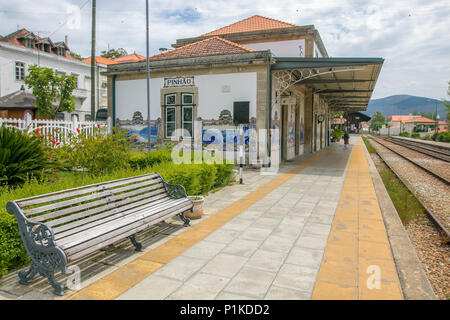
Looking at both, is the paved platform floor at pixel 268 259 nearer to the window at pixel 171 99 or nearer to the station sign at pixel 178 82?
the station sign at pixel 178 82

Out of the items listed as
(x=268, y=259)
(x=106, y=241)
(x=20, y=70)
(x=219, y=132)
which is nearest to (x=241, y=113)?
(x=219, y=132)

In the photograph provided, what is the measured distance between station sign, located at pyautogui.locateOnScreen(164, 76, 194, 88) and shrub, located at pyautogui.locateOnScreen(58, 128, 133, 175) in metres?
7.90

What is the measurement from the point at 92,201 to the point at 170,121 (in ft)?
35.9

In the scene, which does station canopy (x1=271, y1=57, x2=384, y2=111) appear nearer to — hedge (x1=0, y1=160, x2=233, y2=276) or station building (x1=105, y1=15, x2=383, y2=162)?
station building (x1=105, y1=15, x2=383, y2=162)

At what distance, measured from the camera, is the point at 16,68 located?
30.3m

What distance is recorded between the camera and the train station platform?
348 cm

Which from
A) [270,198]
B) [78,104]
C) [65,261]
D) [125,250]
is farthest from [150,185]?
[78,104]

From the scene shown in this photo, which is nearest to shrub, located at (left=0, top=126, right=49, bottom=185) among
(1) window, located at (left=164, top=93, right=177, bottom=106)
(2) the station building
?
(2) the station building

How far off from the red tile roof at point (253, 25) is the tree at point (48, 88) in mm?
10333

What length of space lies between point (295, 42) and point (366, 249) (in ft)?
55.8

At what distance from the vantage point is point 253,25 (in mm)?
22438

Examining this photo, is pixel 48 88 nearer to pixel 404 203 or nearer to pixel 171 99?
pixel 171 99

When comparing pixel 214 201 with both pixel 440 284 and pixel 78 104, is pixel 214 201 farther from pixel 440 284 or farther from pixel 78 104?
pixel 78 104

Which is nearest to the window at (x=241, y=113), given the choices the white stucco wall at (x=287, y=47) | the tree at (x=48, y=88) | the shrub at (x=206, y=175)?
the shrub at (x=206, y=175)
